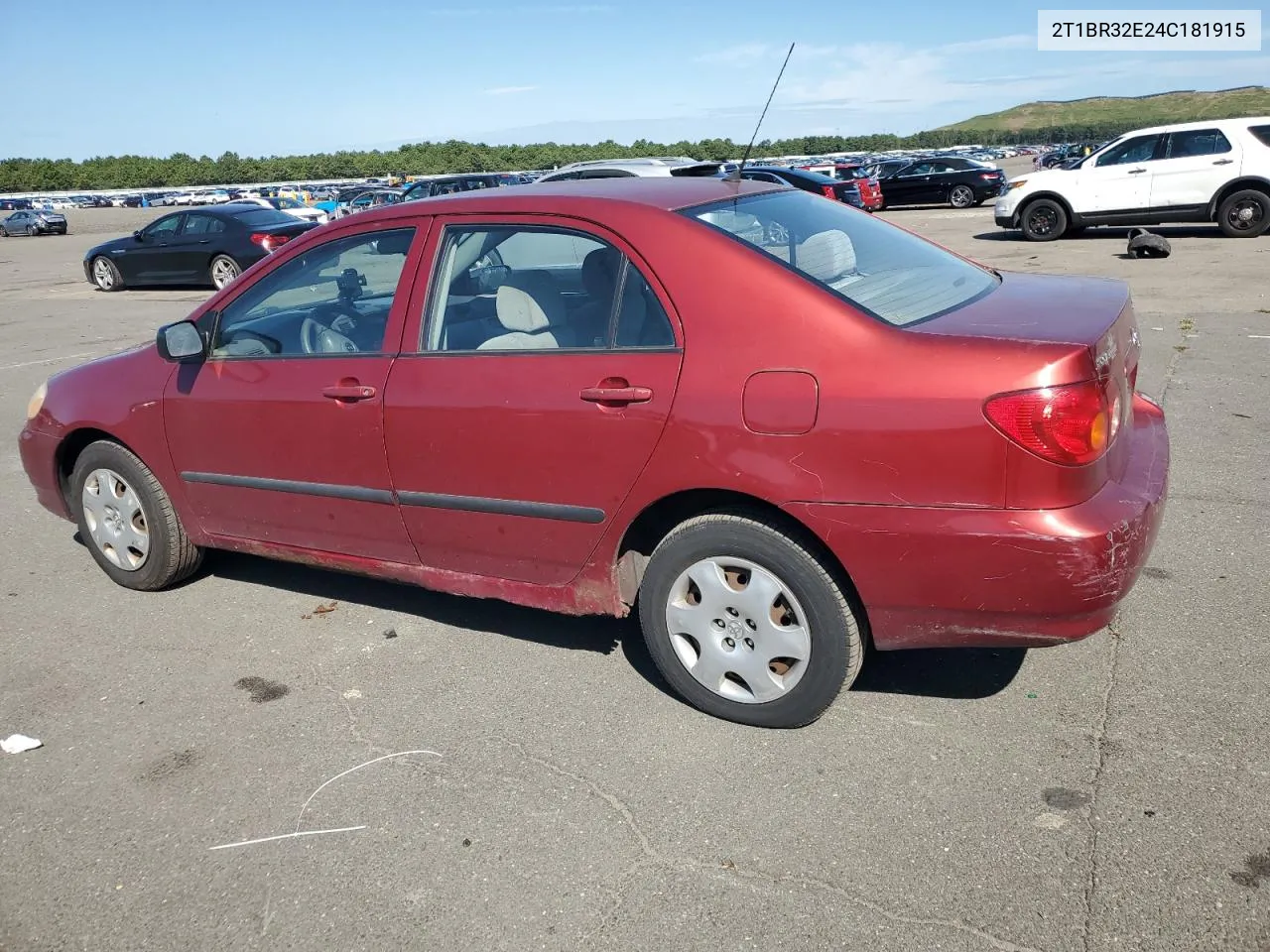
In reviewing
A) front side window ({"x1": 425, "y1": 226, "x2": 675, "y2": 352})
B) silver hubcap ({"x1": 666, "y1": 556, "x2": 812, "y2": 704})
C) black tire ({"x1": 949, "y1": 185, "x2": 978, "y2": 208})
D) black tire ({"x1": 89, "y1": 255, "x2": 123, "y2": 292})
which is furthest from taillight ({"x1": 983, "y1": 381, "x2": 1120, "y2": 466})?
black tire ({"x1": 949, "y1": 185, "x2": 978, "y2": 208})

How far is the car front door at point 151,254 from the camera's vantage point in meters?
18.6

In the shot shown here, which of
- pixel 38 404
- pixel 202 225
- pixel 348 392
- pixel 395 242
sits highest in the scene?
pixel 202 225

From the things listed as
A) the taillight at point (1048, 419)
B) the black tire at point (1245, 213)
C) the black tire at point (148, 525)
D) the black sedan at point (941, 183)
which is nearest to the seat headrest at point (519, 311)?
the taillight at point (1048, 419)

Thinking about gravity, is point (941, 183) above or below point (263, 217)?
below

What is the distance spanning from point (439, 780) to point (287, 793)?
1.49 ft

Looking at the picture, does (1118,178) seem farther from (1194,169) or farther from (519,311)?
(519,311)

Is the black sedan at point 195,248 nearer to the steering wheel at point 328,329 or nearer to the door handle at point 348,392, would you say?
the steering wheel at point 328,329

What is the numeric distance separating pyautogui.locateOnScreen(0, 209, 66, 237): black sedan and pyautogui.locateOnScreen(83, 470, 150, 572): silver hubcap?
42.7 m

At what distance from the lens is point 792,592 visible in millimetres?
3193

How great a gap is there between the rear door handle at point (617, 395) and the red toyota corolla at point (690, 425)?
0.01 metres

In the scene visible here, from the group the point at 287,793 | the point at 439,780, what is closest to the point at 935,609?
the point at 439,780

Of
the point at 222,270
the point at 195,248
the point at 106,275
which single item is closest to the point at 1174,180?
the point at 222,270

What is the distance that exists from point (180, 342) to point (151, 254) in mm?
→ 16332

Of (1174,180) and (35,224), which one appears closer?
(1174,180)
